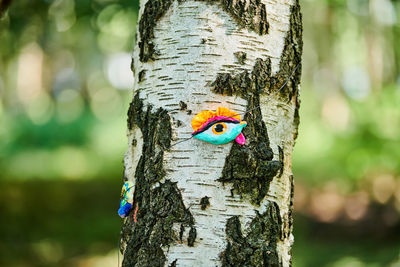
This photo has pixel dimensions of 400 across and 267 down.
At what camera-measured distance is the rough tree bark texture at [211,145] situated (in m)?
1.05

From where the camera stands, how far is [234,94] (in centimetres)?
109

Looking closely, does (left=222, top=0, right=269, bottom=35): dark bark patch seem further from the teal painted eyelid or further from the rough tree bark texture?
the teal painted eyelid

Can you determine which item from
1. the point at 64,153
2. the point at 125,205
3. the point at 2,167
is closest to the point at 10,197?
the point at 2,167

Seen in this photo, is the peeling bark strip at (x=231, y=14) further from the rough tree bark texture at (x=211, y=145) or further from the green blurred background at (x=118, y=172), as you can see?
the green blurred background at (x=118, y=172)

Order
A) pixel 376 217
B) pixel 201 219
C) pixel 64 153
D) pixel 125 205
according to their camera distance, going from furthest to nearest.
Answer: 1. pixel 64 153
2. pixel 376 217
3. pixel 125 205
4. pixel 201 219

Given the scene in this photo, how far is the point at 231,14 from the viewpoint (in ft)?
3.66

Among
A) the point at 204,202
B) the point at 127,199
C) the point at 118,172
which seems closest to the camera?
the point at 204,202

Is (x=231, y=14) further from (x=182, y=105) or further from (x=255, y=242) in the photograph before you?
(x=255, y=242)

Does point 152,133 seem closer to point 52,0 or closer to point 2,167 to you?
point 2,167

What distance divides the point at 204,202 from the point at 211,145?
0.14m

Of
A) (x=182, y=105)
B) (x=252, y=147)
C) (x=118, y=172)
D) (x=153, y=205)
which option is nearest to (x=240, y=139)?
(x=252, y=147)

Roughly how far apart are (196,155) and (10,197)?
7109 millimetres

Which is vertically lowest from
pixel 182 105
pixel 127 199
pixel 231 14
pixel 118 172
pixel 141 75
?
pixel 127 199

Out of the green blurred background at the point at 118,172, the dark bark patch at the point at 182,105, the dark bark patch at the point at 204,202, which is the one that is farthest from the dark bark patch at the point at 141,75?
the green blurred background at the point at 118,172
